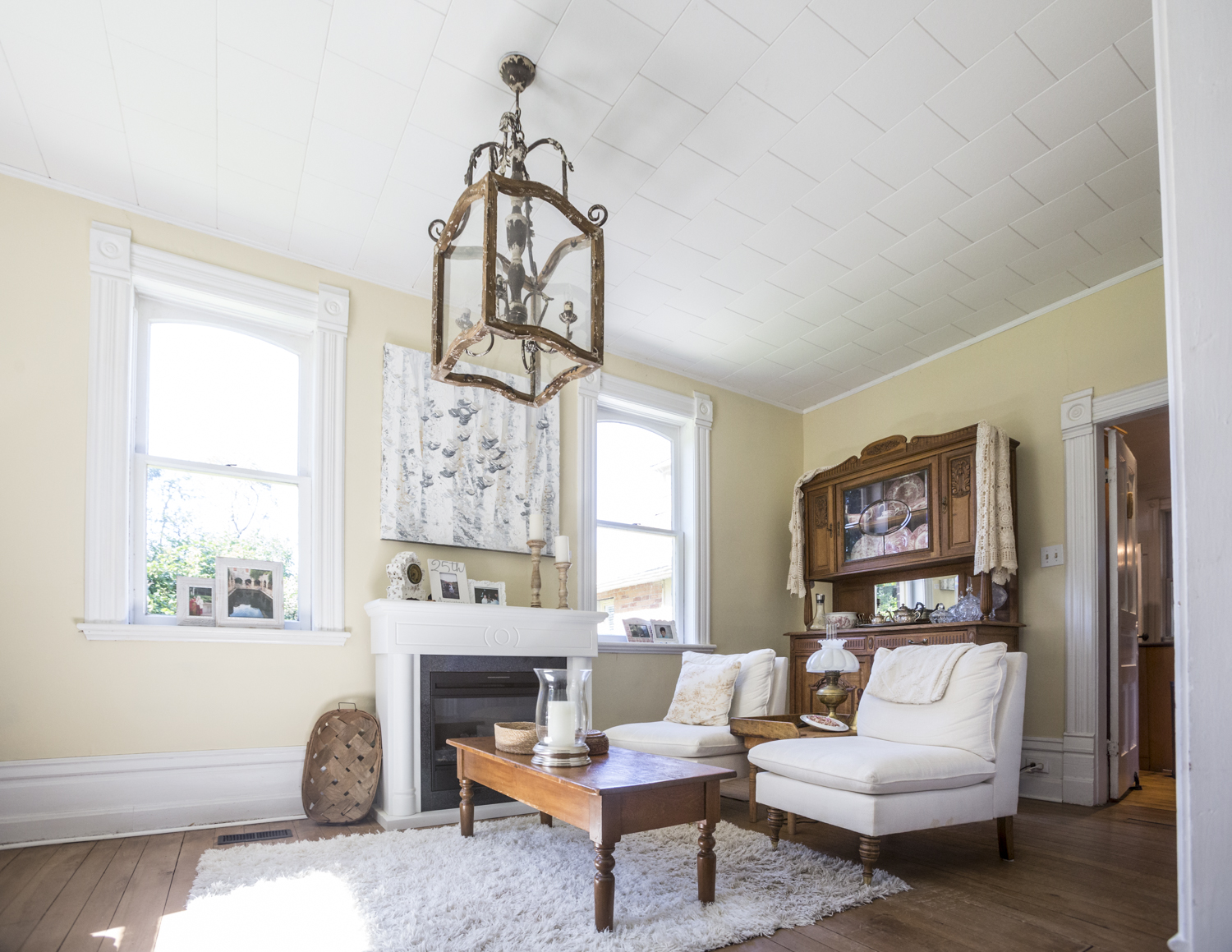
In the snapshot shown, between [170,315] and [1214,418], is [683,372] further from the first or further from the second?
[1214,418]

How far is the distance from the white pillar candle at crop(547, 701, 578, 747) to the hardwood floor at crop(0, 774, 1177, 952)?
860 millimetres

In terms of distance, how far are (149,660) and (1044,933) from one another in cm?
Result: 370

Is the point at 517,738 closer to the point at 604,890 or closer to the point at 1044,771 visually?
the point at 604,890

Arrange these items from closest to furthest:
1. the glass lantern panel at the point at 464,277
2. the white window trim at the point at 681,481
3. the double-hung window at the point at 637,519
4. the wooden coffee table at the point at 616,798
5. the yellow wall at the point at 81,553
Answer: the wooden coffee table at the point at 616,798 → the glass lantern panel at the point at 464,277 → the yellow wall at the point at 81,553 → the white window trim at the point at 681,481 → the double-hung window at the point at 637,519

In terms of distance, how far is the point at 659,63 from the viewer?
2916mm

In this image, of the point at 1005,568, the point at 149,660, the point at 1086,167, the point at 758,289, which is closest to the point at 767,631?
the point at 1005,568

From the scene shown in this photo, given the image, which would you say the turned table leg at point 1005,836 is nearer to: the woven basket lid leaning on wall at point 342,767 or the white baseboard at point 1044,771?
the white baseboard at point 1044,771

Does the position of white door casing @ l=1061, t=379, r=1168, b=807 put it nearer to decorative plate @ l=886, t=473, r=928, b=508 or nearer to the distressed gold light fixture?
decorative plate @ l=886, t=473, r=928, b=508

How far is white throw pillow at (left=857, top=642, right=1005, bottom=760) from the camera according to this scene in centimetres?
308

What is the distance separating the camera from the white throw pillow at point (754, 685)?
4324mm

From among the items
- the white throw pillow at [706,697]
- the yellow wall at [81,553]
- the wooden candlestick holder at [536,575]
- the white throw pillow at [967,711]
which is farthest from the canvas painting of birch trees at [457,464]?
the white throw pillow at [967,711]

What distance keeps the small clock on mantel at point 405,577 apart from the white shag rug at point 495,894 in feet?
3.97

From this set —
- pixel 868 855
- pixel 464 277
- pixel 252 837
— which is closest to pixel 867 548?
pixel 868 855

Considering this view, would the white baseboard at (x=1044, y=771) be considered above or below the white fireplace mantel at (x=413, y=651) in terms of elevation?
below
